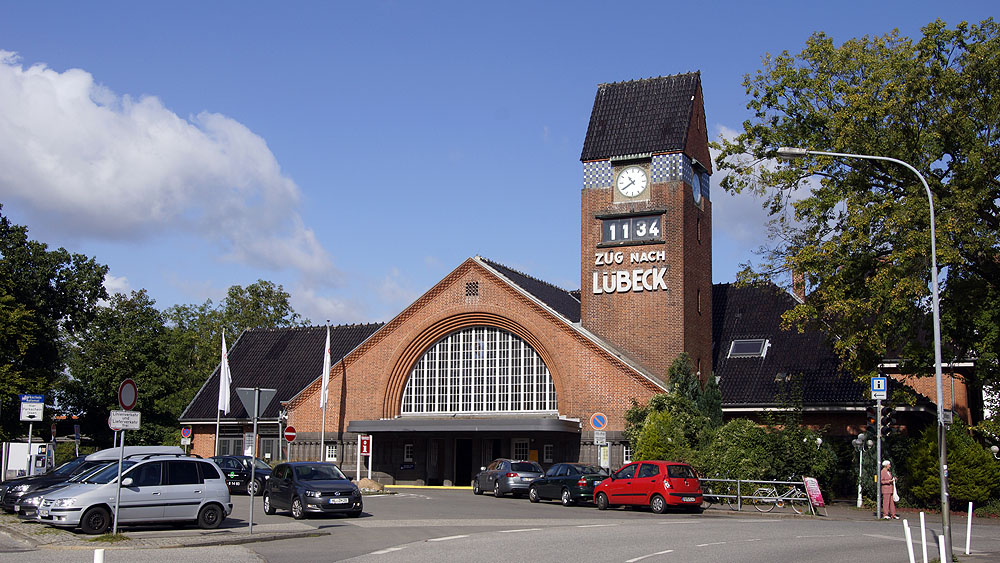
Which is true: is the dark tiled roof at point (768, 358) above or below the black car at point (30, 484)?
above

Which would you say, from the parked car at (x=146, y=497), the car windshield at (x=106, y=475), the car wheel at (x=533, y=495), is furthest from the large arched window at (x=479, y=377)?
the car windshield at (x=106, y=475)

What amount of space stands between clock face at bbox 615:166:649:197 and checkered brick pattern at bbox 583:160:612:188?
0.49 metres

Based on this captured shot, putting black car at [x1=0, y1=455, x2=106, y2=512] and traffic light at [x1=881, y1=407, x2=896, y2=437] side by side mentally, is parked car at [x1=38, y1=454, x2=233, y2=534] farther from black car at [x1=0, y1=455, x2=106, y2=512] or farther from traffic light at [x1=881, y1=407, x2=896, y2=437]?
traffic light at [x1=881, y1=407, x2=896, y2=437]

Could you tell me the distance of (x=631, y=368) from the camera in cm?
3975

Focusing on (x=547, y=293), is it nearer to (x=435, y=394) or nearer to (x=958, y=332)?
(x=435, y=394)

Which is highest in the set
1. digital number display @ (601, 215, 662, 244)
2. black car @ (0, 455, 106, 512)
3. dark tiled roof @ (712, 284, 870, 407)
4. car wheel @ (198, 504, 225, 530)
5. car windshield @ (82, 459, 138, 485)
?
digital number display @ (601, 215, 662, 244)

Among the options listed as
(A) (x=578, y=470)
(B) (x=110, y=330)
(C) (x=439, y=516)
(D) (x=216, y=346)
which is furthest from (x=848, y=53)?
(D) (x=216, y=346)

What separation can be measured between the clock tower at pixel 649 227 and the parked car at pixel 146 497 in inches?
892

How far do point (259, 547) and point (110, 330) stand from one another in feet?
136

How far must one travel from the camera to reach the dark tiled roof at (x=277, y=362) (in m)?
50.9

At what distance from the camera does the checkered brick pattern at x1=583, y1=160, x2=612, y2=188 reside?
4272 cm

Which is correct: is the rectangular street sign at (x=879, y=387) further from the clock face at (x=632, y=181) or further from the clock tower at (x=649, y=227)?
the clock face at (x=632, y=181)

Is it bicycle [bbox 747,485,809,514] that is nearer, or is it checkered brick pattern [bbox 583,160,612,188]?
bicycle [bbox 747,485,809,514]

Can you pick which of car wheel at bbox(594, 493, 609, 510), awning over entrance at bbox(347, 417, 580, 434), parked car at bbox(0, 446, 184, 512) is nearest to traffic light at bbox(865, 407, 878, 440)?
car wheel at bbox(594, 493, 609, 510)
